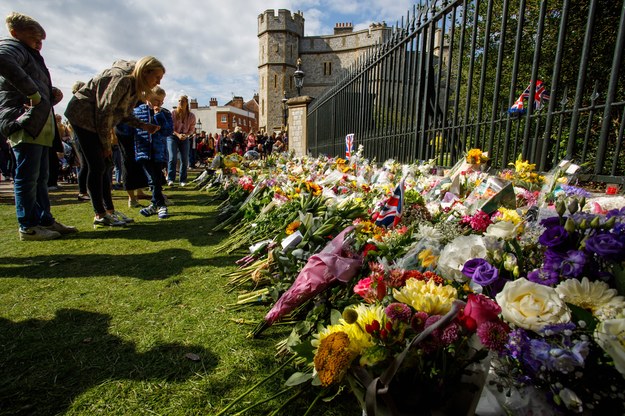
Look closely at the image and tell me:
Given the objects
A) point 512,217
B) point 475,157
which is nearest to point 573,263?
point 512,217

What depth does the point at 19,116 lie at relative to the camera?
3322mm

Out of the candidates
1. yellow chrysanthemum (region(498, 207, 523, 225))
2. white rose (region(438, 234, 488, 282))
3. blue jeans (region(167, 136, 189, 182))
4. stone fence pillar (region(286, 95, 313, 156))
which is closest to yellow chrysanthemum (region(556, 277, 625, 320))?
white rose (region(438, 234, 488, 282))

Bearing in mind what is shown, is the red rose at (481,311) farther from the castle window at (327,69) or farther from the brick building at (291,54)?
the castle window at (327,69)

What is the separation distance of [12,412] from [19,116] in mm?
3111

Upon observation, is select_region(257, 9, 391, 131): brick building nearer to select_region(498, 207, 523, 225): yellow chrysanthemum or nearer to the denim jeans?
the denim jeans

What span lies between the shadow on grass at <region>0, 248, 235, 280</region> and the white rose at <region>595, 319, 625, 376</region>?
8.48 ft

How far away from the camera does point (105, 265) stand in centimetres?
293

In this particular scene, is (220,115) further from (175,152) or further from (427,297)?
(427,297)

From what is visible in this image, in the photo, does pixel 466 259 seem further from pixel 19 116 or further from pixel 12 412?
pixel 19 116

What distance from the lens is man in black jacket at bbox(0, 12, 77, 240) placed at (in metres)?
3.18

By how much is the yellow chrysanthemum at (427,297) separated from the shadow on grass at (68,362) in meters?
1.02

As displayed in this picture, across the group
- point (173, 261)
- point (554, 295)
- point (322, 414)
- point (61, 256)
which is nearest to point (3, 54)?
point (61, 256)

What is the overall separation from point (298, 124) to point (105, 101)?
29.8ft

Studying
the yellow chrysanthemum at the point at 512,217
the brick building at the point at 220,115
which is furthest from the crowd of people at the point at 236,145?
the brick building at the point at 220,115
